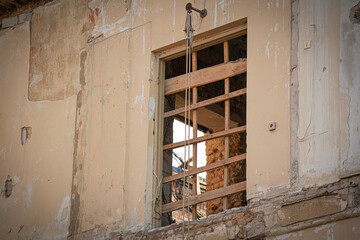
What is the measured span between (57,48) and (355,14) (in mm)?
3947

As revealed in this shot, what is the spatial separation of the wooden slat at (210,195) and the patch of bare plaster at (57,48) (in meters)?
1.89

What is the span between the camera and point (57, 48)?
9836 mm

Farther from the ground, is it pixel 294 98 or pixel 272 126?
pixel 294 98

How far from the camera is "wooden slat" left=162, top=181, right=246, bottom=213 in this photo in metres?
8.02

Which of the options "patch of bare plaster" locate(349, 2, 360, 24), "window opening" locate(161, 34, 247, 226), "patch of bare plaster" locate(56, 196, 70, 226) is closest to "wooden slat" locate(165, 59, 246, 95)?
"window opening" locate(161, 34, 247, 226)

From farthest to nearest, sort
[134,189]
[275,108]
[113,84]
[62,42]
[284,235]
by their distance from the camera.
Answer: [62,42] → [113,84] → [134,189] → [275,108] → [284,235]

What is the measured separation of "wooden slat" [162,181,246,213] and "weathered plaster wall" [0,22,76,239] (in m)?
1.22

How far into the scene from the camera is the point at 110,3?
31.1 ft

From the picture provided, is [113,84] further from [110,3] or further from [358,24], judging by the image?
[358,24]

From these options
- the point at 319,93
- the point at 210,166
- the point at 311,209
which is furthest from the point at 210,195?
the point at 319,93

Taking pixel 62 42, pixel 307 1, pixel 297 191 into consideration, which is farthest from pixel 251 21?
pixel 62 42

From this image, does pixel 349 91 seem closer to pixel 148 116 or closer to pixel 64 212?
pixel 148 116

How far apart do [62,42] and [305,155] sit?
3.76 metres

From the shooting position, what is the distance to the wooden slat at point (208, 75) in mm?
8383
